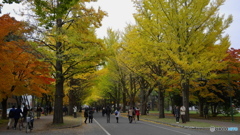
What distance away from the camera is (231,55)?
27.4 meters

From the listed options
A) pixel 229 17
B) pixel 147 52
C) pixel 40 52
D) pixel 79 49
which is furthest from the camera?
pixel 147 52

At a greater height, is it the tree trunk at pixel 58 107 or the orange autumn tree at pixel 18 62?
the orange autumn tree at pixel 18 62

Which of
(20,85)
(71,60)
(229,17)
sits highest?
(229,17)

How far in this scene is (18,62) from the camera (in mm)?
18375

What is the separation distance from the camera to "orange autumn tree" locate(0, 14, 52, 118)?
1698cm

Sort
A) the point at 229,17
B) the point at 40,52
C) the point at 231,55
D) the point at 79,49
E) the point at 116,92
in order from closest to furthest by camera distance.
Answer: the point at 40,52 → the point at 79,49 → the point at 229,17 → the point at 231,55 → the point at 116,92

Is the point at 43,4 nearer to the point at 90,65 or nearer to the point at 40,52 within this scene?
the point at 40,52

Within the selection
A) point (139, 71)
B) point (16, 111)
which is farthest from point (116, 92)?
point (16, 111)

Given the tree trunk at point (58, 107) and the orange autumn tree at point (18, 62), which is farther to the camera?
the tree trunk at point (58, 107)

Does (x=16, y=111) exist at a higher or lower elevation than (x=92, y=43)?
lower

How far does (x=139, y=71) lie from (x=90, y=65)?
10486mm

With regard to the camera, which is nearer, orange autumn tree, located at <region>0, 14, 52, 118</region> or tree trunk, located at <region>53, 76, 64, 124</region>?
orange autumn tree, located at <region>0, 14, 52, 118</region>

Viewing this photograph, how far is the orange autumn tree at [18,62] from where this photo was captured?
1698cm

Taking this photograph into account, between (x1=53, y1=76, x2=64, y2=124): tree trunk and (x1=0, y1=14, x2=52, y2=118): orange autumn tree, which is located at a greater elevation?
(x1=0, y1=14, x2=52, y2=118): orange autumn tree
